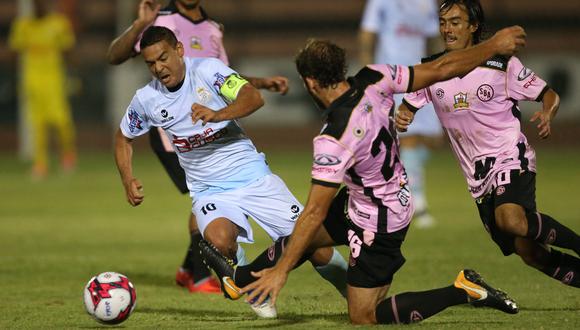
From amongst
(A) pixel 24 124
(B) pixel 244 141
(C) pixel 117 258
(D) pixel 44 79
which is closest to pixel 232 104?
(B) pixel 244 141

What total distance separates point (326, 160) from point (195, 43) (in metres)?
2.85

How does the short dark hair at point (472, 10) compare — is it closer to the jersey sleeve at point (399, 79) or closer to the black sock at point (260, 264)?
the jersey sleeve at point (399, 79)

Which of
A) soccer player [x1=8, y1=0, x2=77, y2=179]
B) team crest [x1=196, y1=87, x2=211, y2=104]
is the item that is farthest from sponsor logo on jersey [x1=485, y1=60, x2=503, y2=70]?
soccer player [x1=8, y1=0, x2=77, y2=179]

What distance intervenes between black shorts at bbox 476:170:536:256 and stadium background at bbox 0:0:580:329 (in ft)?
1.57

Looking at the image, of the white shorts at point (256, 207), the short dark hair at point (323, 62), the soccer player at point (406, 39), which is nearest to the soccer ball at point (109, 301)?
the white shorts at point (256, 207)

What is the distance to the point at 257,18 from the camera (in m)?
26.1

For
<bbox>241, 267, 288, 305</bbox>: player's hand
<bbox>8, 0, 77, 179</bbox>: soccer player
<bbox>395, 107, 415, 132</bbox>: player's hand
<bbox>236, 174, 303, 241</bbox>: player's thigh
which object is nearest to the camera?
<bbox>241, 267, 288, 305</bbox>: player's hand

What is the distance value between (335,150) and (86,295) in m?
1.77

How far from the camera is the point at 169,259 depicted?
9906 millimetres

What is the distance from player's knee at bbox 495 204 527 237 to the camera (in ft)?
22.3

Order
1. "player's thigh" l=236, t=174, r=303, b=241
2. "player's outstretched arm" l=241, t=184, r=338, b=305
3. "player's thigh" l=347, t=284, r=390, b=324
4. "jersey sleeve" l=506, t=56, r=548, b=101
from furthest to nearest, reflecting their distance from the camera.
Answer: "player's thigh" l=236, t=174, r=303, b=241, "jersey sleeve" l=506, t=56, r=548, b=101, "player's thigh" l=347, t=284, r=390, b=324, "player's outstretched arm" l=241, t=184, r=338, b=305

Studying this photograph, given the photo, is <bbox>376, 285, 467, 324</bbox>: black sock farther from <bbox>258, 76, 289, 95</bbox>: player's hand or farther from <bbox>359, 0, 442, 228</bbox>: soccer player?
<bbox>359, 0, 442, 228</bbox>: soccer player

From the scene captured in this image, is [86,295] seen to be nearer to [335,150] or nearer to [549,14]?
[335,150]

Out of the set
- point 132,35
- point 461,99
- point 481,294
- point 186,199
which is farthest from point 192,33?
point 186,199
